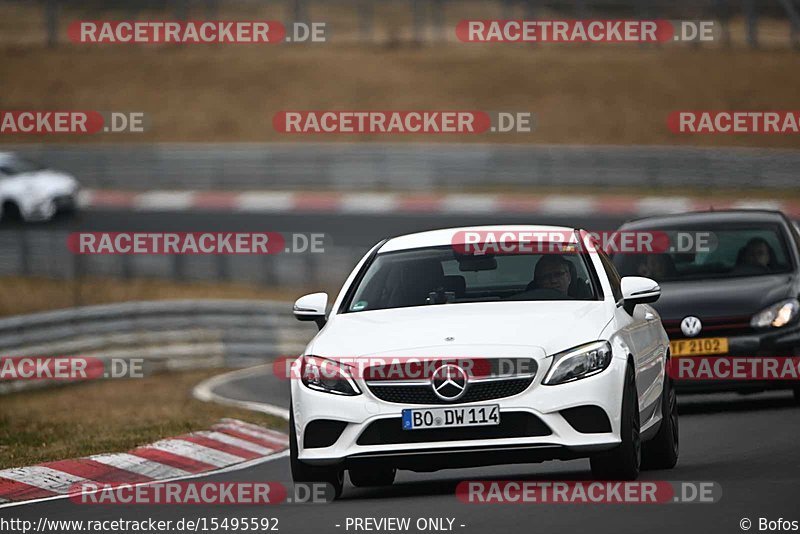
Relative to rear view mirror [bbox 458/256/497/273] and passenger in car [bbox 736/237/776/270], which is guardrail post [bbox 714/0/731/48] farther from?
rear view mirror [bbox 458/256/497/273]

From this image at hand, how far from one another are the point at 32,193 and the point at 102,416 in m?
21.7

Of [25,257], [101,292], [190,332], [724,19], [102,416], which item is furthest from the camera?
[724,19]

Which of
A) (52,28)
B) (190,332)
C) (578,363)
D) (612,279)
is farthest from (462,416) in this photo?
(52,28)

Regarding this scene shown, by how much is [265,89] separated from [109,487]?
137 ft

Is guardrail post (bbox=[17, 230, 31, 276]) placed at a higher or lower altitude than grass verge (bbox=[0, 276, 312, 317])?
higher

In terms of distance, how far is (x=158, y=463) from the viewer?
1252 cm

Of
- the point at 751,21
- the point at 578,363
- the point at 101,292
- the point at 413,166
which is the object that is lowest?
the point at 578,363

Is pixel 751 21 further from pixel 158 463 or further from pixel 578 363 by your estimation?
pixel 578 363

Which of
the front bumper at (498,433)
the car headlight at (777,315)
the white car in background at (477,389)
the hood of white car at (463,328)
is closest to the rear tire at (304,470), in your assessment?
the white car in background at (477,389)

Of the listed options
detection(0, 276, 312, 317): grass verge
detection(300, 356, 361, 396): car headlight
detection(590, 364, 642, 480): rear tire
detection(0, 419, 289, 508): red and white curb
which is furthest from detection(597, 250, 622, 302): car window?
detection(0, 276, 312, 317): grass verge

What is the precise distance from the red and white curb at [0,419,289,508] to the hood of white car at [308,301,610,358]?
7.43ft

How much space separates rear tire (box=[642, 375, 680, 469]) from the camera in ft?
34.7

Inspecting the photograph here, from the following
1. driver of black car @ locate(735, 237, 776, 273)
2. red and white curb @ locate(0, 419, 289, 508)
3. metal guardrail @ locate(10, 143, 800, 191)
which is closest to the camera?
red and white curb @ locate(0, 419, 289, 508)

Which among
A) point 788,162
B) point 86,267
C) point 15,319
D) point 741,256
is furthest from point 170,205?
point 741,256
